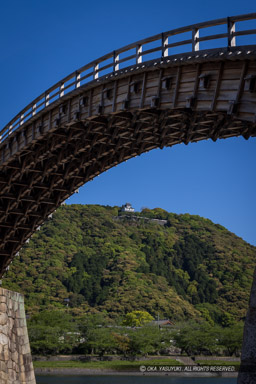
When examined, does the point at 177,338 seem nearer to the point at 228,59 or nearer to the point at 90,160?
the point at 90,160

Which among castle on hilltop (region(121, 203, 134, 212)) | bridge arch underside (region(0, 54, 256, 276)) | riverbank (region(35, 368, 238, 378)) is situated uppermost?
castle on hilltop (region(121, 203, 134, 212))

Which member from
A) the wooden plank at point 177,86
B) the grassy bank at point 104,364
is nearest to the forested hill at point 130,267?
the grassy bank at point 104,364

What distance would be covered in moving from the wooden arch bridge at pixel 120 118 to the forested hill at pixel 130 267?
5845 centimetres

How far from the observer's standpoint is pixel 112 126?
24016 mm

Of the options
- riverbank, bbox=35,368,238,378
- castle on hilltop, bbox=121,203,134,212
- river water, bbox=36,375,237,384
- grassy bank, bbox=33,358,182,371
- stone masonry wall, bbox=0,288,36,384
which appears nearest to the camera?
stone masonry wall, bbox=0,288,36,384

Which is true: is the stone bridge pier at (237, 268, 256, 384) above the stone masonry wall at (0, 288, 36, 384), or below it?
above

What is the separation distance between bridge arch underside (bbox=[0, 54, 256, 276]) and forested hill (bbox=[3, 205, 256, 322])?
2275 inches

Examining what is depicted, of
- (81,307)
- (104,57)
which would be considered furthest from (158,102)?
(81,307)

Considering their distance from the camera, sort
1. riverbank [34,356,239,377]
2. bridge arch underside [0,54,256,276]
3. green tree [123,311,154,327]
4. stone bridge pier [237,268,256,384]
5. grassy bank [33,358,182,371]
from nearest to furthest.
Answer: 1. stone bridge pier [237,268,256,384]
2. bridge arch underside [0,54,256,276]
3. riverbank [34,356,239,377]
4. grassy bank [33,358,182,371]
5. green tree [123,311,154,327]

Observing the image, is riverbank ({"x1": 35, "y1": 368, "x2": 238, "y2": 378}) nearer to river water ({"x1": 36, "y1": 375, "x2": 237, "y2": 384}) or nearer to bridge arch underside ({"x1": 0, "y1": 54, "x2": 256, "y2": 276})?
river water ({"x1": 36, "y1": 375, "x2": 237, "y2": 384})

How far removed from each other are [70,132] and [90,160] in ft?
9.84

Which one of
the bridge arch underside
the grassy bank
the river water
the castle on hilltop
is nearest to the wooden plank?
the bridge arch underside

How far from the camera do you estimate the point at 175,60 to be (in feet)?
59.4

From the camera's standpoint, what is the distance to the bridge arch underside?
55.1 ft
